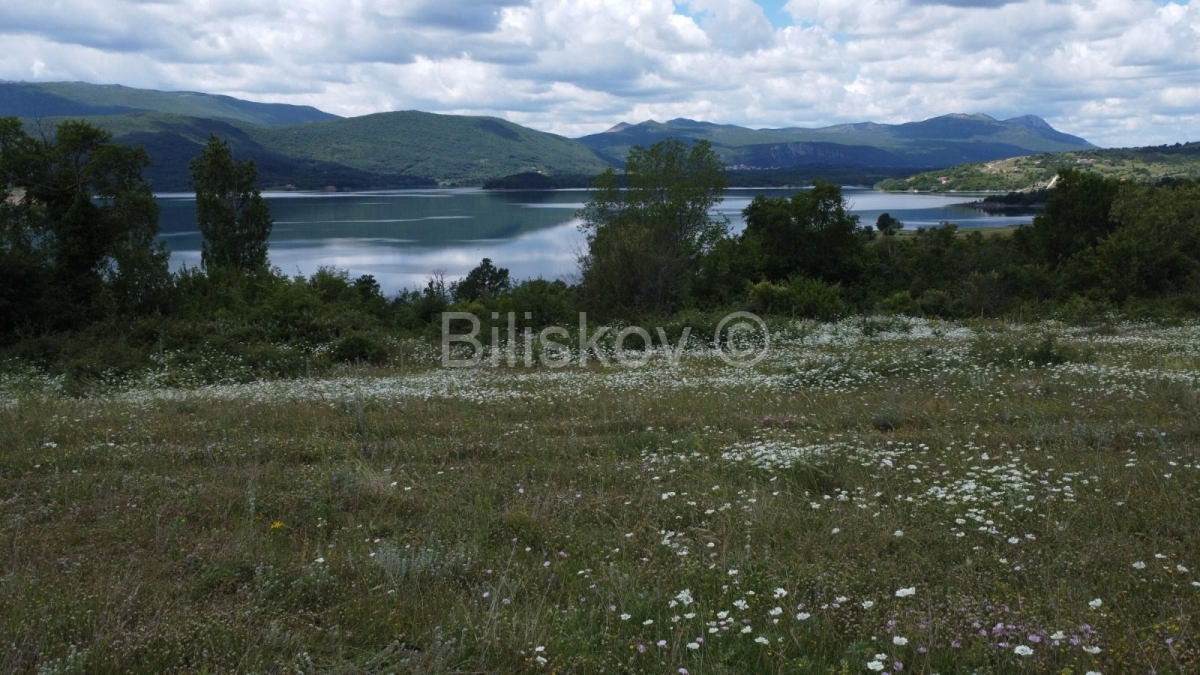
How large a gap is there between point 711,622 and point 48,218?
36.8 meters

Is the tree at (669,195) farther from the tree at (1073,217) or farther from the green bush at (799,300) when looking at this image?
the tree at (1073,217)

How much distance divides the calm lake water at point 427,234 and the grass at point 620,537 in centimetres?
4102

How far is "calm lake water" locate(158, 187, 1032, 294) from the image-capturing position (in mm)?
83188

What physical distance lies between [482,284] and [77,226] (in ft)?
80.5

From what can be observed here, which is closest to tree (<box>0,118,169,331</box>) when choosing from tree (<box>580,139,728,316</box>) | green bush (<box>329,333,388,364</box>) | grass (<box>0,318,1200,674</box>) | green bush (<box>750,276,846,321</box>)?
green bush (<box>329,333,388,364</box>)

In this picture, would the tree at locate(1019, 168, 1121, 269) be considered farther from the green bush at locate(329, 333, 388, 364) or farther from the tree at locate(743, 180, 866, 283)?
the green bush at locate(329, 333, 388, 364)

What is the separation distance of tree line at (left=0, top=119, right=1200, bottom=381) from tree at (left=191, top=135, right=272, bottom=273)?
157 mm

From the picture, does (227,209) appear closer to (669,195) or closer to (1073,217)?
(669,195)

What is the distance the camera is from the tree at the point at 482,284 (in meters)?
50.6

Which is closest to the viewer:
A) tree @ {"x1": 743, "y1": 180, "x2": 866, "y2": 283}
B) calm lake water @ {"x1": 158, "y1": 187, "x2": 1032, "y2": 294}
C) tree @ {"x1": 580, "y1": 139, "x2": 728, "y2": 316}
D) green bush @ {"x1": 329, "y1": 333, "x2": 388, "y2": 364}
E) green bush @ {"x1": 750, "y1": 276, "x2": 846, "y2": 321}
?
green bush @ {"x1": 329, "y1": 333, "x2": 388, "y2": 364}

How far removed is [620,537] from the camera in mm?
6422

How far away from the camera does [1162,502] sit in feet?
21.6

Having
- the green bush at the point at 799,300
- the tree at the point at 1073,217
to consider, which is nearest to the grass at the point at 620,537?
the green bush at the point at 799,300

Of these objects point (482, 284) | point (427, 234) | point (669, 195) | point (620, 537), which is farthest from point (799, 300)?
point (427, 234)
